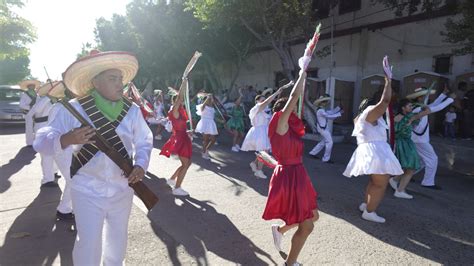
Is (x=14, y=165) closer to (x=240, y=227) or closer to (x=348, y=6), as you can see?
(x=240, y=227)

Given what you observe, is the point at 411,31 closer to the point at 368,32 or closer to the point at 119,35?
the point at 368,32

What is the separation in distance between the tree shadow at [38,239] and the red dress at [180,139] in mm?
2016

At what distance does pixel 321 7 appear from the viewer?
1750 centimetres

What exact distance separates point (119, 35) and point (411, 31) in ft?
75.0

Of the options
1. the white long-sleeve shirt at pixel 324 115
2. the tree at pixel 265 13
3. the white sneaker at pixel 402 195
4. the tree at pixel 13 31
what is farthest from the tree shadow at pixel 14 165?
the tree at pixel 13 31

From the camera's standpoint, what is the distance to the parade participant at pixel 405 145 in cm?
603

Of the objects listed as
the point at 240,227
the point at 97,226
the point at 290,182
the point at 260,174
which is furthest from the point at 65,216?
the point at 260,174

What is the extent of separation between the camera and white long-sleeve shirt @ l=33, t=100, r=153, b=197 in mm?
2350

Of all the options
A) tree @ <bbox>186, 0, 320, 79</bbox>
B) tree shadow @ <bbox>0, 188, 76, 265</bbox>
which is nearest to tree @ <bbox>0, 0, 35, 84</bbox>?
tree @ <bbox>186, 0, 320, 79</bbox>

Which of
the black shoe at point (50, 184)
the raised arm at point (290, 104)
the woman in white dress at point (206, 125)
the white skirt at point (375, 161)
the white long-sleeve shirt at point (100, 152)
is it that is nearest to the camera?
the white long-sleeve shirt at point (100, 152)

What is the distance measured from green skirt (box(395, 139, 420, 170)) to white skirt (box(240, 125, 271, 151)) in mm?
2645

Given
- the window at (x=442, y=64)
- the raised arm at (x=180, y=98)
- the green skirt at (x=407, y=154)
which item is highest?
the window at (x=442, y=64)

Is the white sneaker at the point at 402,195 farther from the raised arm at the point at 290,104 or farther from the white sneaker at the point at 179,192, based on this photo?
the raised arm at the point at 290,104

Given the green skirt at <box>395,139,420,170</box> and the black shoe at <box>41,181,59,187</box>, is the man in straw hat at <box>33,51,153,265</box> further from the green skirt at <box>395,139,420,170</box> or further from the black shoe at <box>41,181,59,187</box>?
the green skirt at <box>395,139,420,170</box>
